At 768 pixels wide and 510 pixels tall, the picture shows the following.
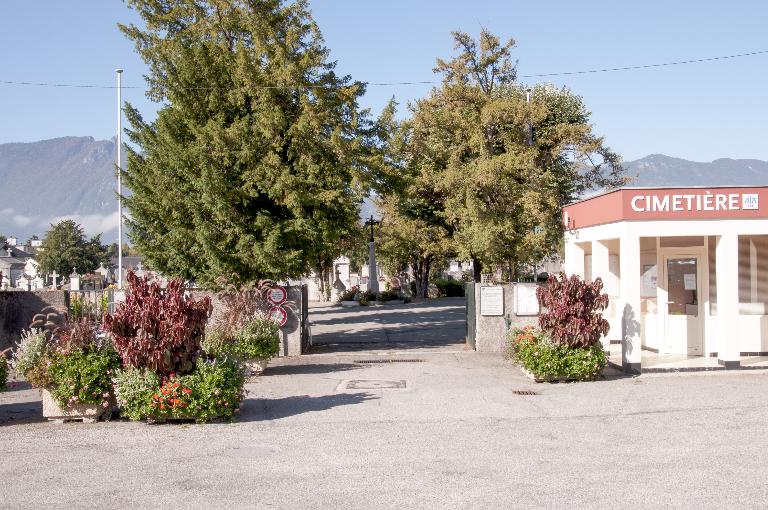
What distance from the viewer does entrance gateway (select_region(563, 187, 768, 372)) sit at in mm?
15086

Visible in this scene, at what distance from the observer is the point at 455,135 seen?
34094 millimetres

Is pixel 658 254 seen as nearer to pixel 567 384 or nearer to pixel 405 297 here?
pixel 567 384

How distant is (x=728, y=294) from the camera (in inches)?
599

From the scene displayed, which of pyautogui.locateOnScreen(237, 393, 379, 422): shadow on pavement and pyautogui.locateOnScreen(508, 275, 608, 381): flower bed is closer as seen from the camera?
pyautogui.locateOnScreen(237, 393, 379, 422): shadow on pavement

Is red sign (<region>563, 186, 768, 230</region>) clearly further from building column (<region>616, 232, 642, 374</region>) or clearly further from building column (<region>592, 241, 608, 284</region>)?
building column (<region>592, 241, 608, 284</region>)

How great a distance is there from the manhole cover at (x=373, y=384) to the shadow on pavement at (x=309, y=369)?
1805mm

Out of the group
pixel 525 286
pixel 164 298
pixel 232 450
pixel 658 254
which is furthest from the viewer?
pixel 525 286

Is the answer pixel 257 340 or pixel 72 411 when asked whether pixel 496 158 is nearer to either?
pixel 257 340

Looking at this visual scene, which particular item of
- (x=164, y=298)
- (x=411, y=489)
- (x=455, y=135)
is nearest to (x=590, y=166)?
(x=455, y=135)

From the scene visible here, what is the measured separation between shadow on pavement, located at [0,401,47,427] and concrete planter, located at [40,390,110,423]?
1.47 feet

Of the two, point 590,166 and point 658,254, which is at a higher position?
point 590,166

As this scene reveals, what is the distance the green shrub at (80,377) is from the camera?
11.0 meters

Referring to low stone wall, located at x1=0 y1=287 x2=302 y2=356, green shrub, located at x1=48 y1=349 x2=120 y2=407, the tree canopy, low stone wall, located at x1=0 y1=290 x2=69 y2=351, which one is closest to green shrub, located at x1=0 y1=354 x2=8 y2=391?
green shrub, located at x1=48 y1=349 x2=120 y2=407

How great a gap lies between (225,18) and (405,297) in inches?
1013
